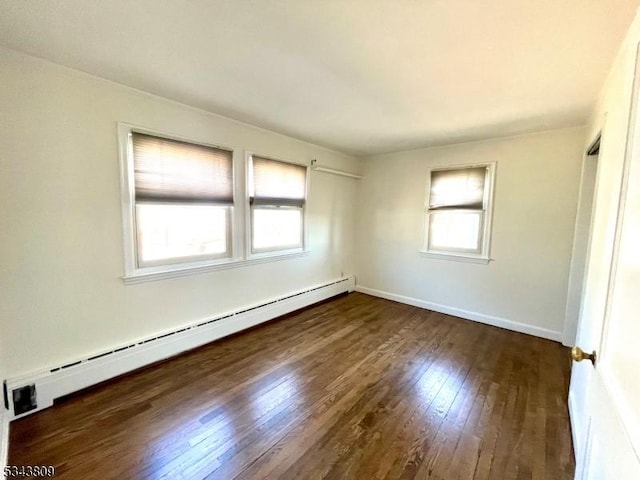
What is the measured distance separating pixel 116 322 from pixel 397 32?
2.81 metres

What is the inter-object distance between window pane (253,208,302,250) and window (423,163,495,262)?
190cm

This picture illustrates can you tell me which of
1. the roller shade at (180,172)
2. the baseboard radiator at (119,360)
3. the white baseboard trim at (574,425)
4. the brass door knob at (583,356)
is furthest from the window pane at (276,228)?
the white baseboard trim at (574,425)

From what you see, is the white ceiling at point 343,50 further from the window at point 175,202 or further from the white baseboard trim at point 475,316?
the white baseboard trim at point 475,316

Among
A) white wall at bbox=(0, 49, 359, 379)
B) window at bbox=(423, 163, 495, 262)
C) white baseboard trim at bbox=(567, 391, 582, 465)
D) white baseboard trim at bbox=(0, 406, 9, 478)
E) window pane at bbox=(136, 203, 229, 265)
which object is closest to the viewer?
white baseboard trim at bbox=(0, 406, 9, 478)

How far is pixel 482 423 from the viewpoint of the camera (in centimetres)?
190

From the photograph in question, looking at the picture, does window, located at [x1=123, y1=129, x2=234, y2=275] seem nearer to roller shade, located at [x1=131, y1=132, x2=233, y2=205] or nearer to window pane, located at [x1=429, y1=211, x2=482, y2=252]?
roller shade, located at [x1=131, y1=132, x2=233, y2=205]

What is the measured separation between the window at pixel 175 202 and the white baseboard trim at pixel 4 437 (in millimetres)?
1062

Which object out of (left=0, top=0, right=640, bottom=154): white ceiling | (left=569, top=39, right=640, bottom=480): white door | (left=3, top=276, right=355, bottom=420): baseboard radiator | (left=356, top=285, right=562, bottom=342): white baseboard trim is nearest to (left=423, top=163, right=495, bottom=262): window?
(left=356, top=285, right=562, bottom=342): white baseboard trim

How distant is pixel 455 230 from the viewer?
3875 millimetres

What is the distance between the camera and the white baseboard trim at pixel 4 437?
1.47m

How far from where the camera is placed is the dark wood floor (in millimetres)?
1554

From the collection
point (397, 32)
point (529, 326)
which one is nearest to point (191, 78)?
point (397, 32)

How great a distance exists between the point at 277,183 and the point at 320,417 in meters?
2.56

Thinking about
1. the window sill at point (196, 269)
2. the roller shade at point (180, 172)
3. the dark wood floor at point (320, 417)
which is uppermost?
the roller shade at point (180, 172)
